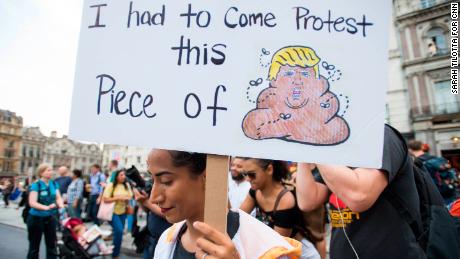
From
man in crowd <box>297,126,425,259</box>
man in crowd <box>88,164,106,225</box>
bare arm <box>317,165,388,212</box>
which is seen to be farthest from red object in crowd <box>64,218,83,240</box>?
bare arm <box>317,165,388,212</box>

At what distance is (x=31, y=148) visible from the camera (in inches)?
3583

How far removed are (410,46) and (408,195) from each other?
22.3 meters

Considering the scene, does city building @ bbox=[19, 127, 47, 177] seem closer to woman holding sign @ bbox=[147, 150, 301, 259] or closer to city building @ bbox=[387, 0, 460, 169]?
city building @ bbox=[387, 0, 460, 169]

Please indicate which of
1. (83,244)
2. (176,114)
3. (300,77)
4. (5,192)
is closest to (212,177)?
(176,114)

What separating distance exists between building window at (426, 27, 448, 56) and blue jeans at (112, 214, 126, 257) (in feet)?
68.2

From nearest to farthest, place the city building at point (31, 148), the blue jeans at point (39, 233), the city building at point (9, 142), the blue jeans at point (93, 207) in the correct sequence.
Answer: the blue jeans at point (39, 233) → the blue jeans at point (93, 207) → the city building at point (9, 142) → the city building at point (31, 148)

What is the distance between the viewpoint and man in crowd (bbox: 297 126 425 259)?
1.32 m

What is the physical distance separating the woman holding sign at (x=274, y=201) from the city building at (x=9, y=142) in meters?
94.9

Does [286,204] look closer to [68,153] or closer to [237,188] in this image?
[237,188]

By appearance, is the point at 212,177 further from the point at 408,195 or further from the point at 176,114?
the point at 408,195

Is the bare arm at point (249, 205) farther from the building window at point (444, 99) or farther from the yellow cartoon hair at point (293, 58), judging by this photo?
the building window at point (444, 99)

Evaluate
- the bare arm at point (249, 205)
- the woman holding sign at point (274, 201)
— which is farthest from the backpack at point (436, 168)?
the bare arm at point (249, 205)

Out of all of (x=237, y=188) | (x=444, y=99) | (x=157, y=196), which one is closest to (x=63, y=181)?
(x=237, y=188)

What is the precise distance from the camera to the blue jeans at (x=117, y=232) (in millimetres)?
5965
